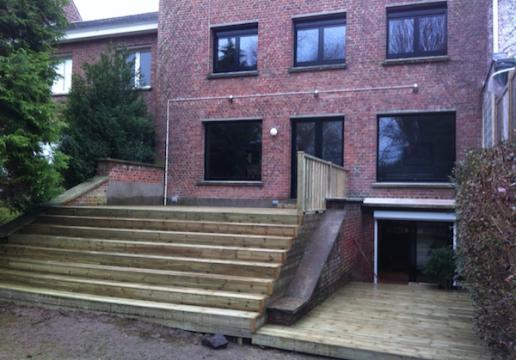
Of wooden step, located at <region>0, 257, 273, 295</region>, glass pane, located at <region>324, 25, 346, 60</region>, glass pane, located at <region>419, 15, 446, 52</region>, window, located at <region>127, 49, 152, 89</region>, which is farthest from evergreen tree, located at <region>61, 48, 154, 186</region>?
glass pane, located at <region>419, 15, 446, 52</region>

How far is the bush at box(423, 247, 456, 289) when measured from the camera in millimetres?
9180

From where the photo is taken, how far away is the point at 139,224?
815 cm

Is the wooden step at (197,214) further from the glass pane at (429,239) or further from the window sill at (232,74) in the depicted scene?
the window sill at (232,74)

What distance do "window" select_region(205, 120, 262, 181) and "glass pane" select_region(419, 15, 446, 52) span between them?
451 cm

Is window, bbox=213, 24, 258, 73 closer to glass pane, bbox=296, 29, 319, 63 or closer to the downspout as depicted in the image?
glass pane, bbox=296, 29, 319, 63

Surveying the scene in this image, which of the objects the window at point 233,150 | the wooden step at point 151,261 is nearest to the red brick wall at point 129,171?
the window at point 233,150

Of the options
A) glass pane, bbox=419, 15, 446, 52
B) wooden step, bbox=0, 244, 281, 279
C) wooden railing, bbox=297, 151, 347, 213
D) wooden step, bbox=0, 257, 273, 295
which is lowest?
wooden step, bbox=0, 257, 273, 295

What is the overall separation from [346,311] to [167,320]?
2657 millimetres

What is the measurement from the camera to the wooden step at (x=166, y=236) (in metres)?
6.98

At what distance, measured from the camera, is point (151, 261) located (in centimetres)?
705

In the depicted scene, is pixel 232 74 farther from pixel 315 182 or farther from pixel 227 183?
pixel 315 182

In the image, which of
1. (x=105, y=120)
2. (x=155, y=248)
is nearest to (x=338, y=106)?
(x=105, y=120)

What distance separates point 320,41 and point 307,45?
1.17 feet

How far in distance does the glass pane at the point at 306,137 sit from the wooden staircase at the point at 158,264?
444cm
